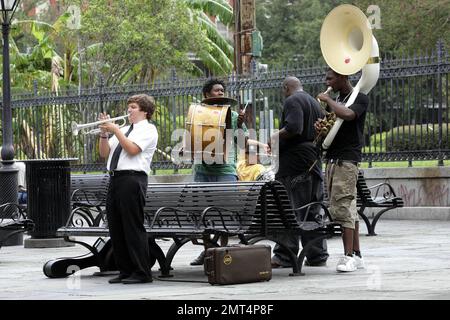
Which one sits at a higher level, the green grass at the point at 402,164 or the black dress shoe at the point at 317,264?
the green grass at the point at 402,164

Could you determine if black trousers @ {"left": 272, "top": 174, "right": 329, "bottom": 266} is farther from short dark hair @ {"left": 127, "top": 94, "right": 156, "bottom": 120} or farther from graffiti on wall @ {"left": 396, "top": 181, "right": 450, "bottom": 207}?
graffiti on wall @ {"left": 396, "top": 181, "right": 450, "bottom": 207}

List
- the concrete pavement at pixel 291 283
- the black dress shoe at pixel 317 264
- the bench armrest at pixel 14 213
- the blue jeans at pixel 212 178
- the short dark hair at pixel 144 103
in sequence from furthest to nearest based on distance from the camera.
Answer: the bench armrest at pixel 14 213
the blue jeans at pixel 212 178
the black dress shoe at pixel 317 264
the short dark hair at pixel 144 103
the concrete pavement at pixel 291 283

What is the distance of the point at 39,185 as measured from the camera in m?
14.9

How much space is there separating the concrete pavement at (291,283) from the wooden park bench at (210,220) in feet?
0.68

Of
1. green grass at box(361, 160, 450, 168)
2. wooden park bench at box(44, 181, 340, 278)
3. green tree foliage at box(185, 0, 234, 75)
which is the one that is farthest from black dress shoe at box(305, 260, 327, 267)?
green tree foliage at box(185, 0, 234, 75)

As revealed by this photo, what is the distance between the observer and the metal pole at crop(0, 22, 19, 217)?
1617cm

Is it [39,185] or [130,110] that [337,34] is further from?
[39,185]

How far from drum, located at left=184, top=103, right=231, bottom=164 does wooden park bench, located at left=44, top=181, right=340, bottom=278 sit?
670 mm

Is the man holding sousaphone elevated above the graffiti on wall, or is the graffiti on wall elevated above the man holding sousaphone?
the man holding sousaphone

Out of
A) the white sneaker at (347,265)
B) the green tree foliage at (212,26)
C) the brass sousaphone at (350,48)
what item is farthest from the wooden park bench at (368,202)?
the green tree foliage at (212,26)

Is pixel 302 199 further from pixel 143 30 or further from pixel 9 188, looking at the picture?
pixel 143 30

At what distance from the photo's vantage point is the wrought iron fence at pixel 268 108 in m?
18.3

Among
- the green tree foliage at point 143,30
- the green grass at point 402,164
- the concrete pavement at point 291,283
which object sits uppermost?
the green tree foliage at point 143,30

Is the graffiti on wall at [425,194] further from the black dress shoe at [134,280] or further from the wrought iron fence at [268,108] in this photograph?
the black dress shoe at [134,280]
